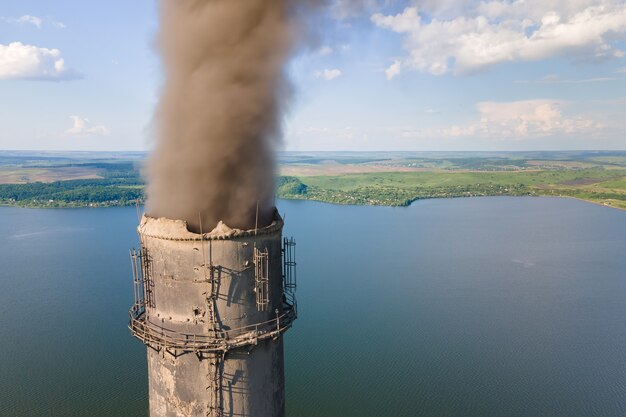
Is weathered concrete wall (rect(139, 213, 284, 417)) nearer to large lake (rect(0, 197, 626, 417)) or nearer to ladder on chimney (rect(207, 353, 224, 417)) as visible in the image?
ladder on chimney (rect(207, 353, 224, 417))

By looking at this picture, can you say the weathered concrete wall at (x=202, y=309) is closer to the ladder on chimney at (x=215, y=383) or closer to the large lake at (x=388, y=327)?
the ladder on chimney at (x=215, y=383)

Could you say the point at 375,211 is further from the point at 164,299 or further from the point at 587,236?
the point at 164,299

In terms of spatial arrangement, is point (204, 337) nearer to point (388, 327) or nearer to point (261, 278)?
point (261, 278)

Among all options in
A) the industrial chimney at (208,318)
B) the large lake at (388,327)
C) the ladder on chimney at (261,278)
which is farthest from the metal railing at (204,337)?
the large lake at (388,327)

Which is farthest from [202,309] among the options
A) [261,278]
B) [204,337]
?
[261,278]

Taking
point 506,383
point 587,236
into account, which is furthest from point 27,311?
point 587,236

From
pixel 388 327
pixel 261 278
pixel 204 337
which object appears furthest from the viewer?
pixel 388 327
